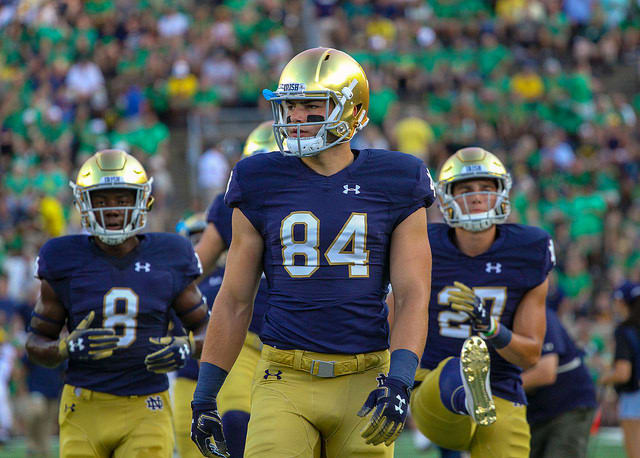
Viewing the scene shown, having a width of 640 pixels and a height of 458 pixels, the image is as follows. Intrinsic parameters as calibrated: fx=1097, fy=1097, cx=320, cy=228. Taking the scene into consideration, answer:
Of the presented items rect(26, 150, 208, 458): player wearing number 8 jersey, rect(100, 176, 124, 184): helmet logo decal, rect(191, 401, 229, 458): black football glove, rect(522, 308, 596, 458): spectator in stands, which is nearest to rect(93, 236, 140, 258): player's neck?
rect(26, 150, 208, 458): player wearing number 8 jersey

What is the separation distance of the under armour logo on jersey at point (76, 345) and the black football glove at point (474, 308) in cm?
167

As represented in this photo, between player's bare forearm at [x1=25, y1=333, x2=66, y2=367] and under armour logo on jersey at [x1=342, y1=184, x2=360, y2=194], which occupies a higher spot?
under armour logo on jersey at [x1=342, y1=184, x2=360, y2=194]

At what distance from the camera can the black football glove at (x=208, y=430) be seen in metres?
3.87

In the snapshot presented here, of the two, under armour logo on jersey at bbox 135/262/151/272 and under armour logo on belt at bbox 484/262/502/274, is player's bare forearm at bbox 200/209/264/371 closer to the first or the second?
under armour logo on jersey at bbox 135/262/151/272

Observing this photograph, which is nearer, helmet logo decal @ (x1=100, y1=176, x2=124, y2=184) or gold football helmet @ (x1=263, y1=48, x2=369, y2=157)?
gold football helmet @ (x1=263, y1=48, x2=369, y2=157)

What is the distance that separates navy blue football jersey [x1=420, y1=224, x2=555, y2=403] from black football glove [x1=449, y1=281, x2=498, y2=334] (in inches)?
9.7

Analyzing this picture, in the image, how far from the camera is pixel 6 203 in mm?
12969

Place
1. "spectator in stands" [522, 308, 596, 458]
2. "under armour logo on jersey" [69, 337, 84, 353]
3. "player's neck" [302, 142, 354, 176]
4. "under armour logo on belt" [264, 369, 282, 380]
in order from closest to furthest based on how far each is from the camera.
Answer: "under armour logo on belt" [264, 369, 282, 380] < "player's neck" [302, 142, 354, 176] < "under armour logo on jersey" [69, 337, 84, 353] < "spectator in stands" [522, 308, 596, 458]

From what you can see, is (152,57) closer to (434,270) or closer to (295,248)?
(434,270)

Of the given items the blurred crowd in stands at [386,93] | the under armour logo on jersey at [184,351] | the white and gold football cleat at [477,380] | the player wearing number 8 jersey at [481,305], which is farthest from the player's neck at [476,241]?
the blurred crowd in stands at [386,93]

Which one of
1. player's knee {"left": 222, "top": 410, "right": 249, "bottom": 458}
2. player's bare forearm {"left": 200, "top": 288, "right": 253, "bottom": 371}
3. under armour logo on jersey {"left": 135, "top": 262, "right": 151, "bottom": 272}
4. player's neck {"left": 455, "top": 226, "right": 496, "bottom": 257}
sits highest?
player's neck {"left": 455, "top": 226, "right": 496, "bottom": 257}

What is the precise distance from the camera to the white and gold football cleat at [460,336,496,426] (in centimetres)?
460

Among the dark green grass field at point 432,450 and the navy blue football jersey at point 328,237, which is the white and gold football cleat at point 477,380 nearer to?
the navy blue football jersey at point 328,237

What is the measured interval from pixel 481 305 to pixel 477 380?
43cm
